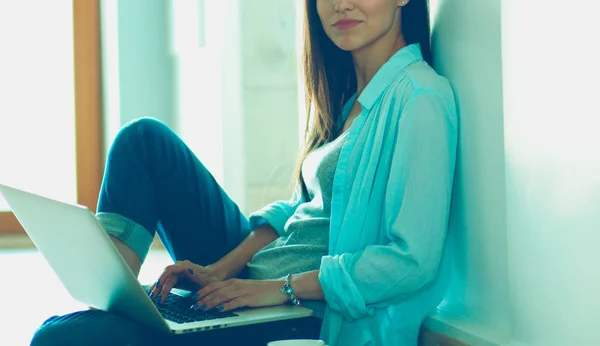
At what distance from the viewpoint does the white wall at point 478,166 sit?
106 centimetres

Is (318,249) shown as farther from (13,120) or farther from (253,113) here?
(13,120)

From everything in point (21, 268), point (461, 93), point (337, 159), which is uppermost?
point (461, 93)

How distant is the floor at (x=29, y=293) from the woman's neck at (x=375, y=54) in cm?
96

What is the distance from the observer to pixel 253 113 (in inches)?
108

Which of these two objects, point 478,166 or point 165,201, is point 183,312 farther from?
point 478,166

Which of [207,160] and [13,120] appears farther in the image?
[13,120]

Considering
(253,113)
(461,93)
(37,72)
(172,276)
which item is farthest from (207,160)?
(461,93)

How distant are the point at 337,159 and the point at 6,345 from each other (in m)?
0.93

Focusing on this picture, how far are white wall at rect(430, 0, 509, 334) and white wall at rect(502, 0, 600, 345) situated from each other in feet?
0.14

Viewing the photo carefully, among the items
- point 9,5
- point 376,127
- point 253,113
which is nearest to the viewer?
point 376,127

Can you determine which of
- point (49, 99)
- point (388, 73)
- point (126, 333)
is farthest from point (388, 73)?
point (49, 99)

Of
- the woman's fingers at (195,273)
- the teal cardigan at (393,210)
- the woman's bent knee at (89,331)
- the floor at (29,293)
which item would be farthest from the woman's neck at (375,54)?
the floor at (29,293)

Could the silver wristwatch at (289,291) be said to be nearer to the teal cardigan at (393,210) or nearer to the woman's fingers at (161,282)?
the teal cardigan at (393,210)

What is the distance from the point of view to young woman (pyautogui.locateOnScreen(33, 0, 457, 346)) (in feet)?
3.72
